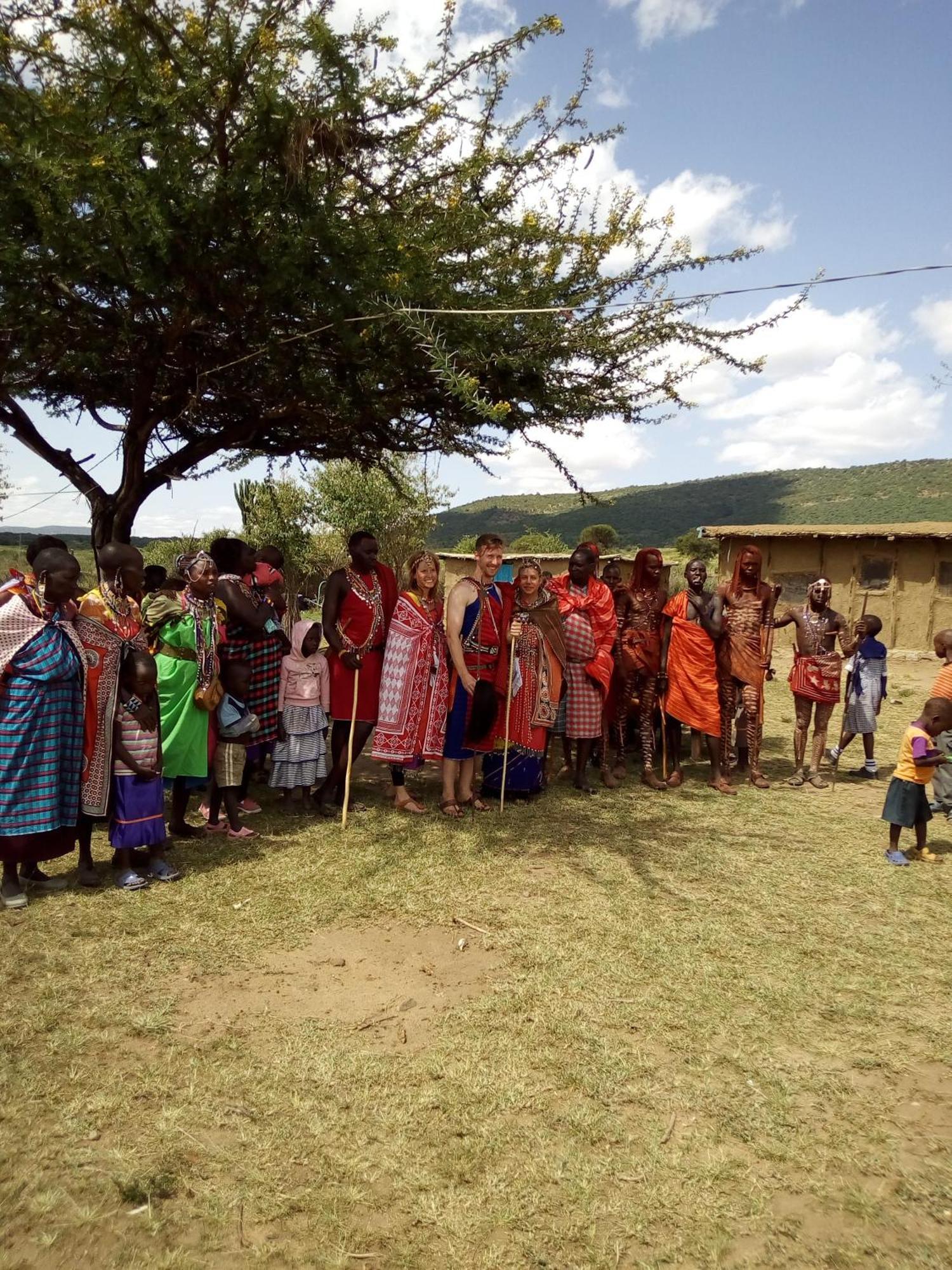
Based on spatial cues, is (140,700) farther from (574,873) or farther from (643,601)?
(643,601)

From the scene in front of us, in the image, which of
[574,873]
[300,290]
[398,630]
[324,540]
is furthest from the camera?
[324,540]

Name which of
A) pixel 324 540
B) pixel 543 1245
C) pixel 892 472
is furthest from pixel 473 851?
pixel 892 472

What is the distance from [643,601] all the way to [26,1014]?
5688mm

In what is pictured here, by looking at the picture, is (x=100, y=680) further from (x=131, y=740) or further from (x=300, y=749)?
(x=300, y=749)

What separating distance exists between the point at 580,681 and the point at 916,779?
2.61m

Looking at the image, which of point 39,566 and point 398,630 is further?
point 398,630

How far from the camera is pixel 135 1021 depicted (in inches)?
137

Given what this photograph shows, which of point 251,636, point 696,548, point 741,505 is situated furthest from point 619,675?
point 741,505

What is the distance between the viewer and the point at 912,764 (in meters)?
5.64

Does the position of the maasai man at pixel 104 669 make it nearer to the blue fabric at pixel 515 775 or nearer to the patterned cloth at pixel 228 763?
the patterned cloth at pixel 228 763

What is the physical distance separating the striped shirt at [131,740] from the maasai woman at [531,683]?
9.15ft

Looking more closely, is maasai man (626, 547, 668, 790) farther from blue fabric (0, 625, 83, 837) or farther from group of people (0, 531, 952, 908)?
blue fabric (0, 625, 83, 837)

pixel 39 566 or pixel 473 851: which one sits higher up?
pixel 39 566

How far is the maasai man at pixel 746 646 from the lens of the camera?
7473 mm
